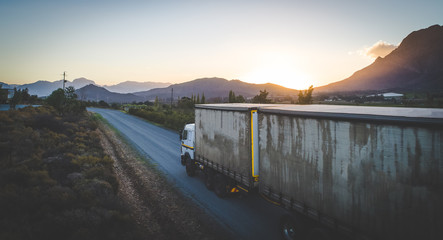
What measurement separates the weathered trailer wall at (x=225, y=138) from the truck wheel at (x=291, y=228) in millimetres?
1862

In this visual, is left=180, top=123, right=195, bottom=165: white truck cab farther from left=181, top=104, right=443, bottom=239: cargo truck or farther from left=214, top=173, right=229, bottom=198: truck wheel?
left=181, top=104, right=443, bottom=239: cargo truck

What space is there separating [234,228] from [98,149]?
1378cm

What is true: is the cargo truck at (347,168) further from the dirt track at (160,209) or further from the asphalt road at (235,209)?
the dirt track at (160,209)

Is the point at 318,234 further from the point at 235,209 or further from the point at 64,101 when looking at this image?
the point at 64,101

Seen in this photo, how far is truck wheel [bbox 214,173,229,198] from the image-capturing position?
9.91m

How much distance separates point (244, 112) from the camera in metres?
8.15

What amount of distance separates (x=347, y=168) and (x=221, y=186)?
20.0 ft

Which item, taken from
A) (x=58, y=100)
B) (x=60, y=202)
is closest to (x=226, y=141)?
(x=60, y=202)

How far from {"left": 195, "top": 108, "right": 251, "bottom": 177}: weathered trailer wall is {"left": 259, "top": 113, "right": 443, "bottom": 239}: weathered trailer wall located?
1643mm

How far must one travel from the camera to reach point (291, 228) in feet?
21.8

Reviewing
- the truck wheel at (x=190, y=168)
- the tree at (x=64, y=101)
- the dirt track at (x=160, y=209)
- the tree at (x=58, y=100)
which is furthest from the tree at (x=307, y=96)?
the tree at (x=58, y=100)

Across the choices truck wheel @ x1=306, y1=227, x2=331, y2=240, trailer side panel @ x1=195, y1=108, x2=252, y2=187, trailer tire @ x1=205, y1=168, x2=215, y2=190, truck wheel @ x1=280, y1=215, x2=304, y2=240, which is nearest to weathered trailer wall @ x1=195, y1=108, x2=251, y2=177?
trailer side panel @ x1=195, y1=108, x2=252, y2=187

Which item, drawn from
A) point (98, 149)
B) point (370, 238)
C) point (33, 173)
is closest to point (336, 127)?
point (370, 238)

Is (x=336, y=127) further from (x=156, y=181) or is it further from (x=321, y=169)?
(x=156, y=181)
